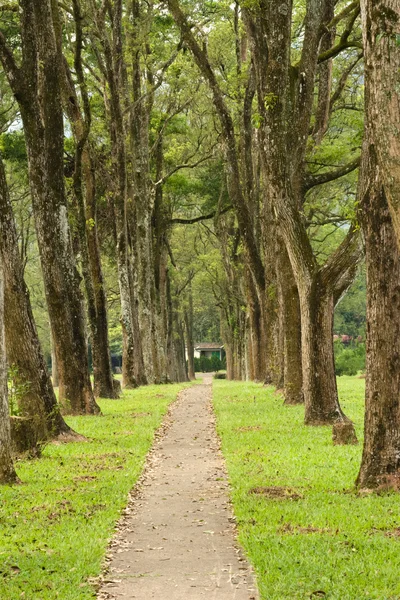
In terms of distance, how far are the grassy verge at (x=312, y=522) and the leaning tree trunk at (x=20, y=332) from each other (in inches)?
125

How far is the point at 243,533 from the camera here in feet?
28.3

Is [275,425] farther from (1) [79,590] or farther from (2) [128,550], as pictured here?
(1) [79,590]

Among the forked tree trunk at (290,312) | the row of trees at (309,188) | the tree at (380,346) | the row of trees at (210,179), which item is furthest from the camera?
the forked tree trunk at (290,312)

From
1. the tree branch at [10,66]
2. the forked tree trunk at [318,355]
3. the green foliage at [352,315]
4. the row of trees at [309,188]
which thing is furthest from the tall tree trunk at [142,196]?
the green foliage at [352,315]

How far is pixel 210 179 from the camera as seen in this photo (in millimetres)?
42219

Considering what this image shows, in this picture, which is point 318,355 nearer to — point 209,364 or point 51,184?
point 51,184

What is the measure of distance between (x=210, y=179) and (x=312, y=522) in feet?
112

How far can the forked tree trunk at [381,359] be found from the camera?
10.2 m

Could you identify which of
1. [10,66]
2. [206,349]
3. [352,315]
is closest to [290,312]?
[10,66]

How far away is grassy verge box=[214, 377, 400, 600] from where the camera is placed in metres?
6.91

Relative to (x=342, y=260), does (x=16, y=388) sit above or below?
below

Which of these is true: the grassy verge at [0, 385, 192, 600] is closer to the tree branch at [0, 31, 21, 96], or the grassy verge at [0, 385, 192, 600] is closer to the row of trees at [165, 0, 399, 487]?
the row of trees at [165, 0, 399, 487]

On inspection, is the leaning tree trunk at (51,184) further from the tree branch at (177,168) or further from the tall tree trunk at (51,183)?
the tree branch at (177,168)

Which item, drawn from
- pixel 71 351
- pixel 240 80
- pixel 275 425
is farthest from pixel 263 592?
pixel 240 80
